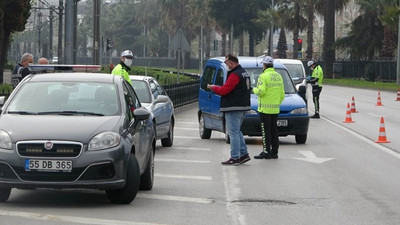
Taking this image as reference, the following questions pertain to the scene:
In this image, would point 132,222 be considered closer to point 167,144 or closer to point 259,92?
point 259,92

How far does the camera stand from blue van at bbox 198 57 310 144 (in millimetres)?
20812

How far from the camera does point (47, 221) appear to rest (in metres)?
10.2

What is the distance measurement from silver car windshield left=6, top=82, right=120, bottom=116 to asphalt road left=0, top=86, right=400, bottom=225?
103 centimetres

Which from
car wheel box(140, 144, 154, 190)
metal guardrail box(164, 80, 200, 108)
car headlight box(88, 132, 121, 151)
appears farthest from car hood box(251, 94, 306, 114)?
metal guardrail box(164, 80, 200, 108)

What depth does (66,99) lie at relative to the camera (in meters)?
12.1

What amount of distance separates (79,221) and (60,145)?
1.01 meters

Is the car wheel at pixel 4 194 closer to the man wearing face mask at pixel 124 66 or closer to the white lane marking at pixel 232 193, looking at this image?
the white lane marking at pixel 232 193

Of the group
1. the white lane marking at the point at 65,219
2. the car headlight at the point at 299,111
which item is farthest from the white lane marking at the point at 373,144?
the white lane marking at the point at 65,219

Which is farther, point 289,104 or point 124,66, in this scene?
point 289,104

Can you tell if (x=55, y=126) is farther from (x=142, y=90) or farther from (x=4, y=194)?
(x=142, y=90)

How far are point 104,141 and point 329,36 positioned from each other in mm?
73908

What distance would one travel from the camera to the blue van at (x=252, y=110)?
68.3 ft

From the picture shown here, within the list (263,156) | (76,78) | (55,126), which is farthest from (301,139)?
(55,126)

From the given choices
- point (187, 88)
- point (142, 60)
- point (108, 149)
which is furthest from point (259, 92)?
point (142, 60)
